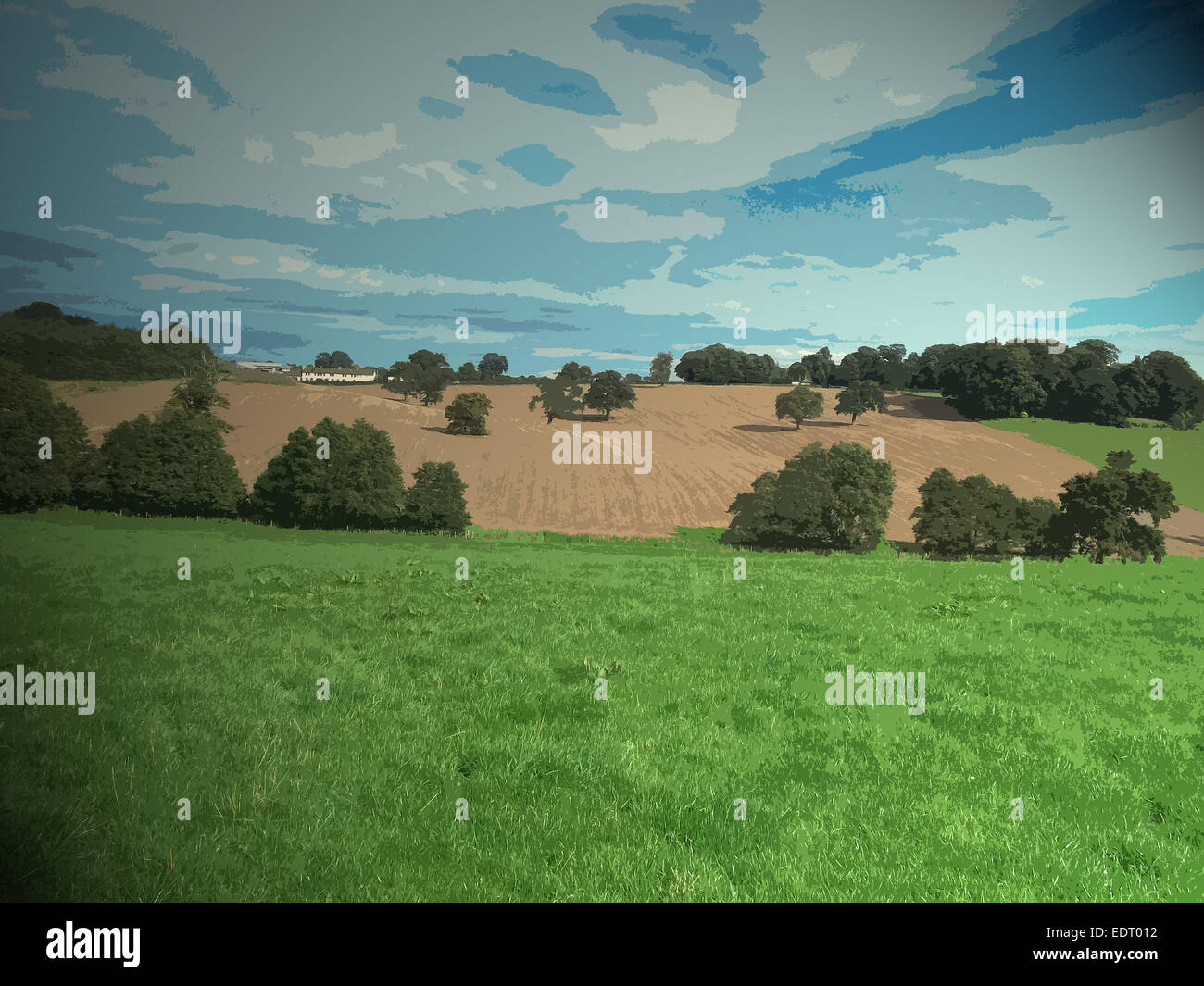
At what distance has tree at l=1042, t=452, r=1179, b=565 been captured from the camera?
5112 cm

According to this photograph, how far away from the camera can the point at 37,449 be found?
186 feet

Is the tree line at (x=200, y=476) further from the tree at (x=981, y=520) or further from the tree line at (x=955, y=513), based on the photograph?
the tree at (x=981, y=520)

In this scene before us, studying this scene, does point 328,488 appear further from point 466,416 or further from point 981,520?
point 981,520

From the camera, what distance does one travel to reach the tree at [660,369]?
18575 centimetres

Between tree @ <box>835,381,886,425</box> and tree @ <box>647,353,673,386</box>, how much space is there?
61.3m

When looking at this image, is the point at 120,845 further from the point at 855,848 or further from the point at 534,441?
the point at 534,441

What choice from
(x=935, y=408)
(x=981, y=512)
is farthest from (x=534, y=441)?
(x=935, y=408)

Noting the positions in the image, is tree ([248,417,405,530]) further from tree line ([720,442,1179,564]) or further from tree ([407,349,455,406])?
tree ([407,349,455,406])

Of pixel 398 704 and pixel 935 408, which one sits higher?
pixel 935 408

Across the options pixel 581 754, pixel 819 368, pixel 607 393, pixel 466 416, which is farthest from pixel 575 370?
pixel 581 754

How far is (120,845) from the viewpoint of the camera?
6285mm

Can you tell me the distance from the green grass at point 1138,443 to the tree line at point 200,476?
104 metres

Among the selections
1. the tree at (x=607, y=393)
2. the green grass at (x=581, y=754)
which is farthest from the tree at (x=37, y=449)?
the tree at (x=607, y=393)
